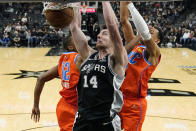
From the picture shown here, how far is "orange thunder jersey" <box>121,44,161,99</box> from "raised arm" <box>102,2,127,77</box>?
2.71ft

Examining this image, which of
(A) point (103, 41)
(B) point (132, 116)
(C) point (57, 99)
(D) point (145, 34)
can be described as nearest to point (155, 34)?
(D) point (145, 34)

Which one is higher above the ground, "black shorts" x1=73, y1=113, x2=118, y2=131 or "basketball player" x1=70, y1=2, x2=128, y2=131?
"basketball player" x1=70, y1=2, x2=128, y2=131

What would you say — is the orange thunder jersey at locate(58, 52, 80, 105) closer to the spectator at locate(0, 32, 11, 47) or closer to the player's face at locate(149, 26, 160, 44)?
the player's face at locate(149, 26, 160, 44)

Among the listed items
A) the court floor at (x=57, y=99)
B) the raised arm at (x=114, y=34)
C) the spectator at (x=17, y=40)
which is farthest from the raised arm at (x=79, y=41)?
the spectator at (x=17, y=40)

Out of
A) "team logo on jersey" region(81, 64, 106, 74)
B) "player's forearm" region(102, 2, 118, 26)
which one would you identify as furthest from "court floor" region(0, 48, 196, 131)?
"player's forearm" region(102, 2, 118, 26)

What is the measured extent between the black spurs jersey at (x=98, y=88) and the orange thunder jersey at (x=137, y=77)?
784mm

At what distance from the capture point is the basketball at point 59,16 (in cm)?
172

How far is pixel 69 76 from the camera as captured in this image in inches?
108

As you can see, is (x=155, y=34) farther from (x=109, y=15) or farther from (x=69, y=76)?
(x=109, y=15)

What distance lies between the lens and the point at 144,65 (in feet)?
9.49

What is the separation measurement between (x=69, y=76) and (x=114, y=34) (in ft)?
3.17

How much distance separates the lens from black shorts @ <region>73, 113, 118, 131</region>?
80.9 inches

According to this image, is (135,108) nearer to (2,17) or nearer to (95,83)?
(95,83)

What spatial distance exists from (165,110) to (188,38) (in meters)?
11.7
